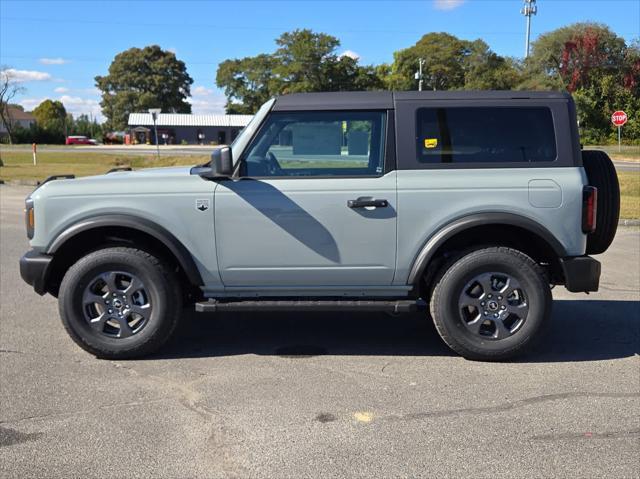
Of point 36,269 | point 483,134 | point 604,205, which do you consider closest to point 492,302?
→ point 604,205

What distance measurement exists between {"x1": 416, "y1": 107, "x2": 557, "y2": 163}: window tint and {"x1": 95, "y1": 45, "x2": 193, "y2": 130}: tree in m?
99.0

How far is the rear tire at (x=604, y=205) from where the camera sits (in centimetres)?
464

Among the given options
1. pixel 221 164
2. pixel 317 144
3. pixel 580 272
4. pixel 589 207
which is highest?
pixel 317 144

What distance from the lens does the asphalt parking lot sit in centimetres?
314

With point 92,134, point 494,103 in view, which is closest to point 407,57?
point 92,134

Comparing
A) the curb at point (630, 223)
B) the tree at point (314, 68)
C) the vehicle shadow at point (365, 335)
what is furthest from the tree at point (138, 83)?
the vehicle shadow at point (365, 335)

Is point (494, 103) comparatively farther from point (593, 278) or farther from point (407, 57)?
point (407, 57)

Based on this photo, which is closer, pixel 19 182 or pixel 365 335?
pixel 365 335

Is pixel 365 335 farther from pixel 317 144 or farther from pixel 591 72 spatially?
pixel 591 72

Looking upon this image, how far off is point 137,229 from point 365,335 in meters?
2.11

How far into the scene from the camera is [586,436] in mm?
3428

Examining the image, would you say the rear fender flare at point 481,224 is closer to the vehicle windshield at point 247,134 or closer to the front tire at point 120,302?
the vehicle windshield at point 247,134

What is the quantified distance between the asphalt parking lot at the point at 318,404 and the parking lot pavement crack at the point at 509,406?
1cm

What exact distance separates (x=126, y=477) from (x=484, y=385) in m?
2.38
